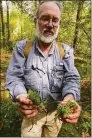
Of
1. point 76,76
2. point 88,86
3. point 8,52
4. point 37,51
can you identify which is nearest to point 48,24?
point 37,51

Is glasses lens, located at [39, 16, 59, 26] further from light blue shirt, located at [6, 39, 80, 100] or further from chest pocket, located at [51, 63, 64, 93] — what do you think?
chest pocket, located at [51, 63, 64, 93]

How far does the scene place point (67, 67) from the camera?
2758 mm

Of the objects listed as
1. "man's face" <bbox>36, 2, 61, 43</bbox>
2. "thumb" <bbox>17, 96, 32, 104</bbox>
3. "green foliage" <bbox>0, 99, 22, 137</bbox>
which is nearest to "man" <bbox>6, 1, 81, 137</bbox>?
"man's face" <bbox>36, 2, 61, 43</bbox>

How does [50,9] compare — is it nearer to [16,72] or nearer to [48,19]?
[48,19]

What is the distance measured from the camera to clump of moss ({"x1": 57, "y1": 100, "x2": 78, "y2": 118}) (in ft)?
7.95

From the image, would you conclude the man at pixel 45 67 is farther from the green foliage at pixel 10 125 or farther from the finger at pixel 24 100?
the green foliage at pixel 10 125


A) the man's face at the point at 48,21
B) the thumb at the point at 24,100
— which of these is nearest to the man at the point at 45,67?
the man's face at the point at 48,21

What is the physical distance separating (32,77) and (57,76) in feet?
0.78

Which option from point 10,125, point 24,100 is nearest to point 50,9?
point 24,100

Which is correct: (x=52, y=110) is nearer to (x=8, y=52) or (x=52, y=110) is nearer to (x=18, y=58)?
(x=18, y=58)

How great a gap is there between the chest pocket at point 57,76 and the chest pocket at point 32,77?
0.52 ft

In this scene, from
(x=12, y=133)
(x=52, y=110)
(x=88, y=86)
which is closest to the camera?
(x=52, y=110)

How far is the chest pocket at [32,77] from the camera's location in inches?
107

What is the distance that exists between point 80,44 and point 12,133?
81.2 inches
